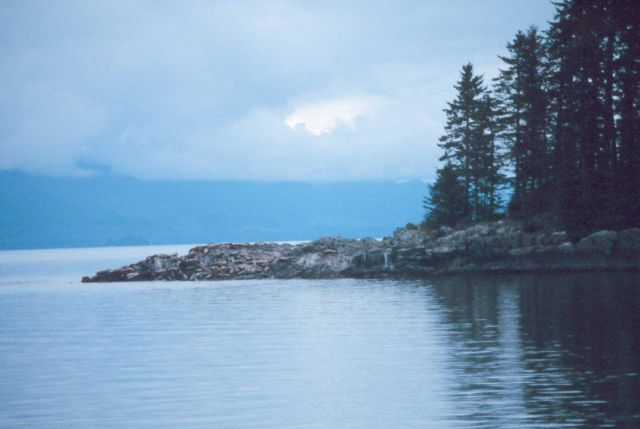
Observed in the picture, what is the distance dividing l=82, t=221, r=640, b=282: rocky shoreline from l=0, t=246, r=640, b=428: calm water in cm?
1135

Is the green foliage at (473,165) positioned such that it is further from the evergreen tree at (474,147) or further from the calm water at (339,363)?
the calm water at (339,363)

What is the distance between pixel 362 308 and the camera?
46.9 m

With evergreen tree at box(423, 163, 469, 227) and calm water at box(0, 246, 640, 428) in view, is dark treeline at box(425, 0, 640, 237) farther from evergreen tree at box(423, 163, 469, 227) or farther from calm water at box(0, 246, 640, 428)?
calm water at box(0, 246, 640, 428)

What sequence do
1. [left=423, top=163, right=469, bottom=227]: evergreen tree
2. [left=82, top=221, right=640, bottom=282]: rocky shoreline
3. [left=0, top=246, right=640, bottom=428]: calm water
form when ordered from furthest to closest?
[left=423, top=163, right=469, bottom=227]: evergreen tree, [left=82, top=221, right=640, bottom=282]: rocky shoreline, [left=0, top=246, right=640, bottom=428]: calm water

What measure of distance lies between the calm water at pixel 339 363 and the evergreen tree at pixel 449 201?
32.5 m

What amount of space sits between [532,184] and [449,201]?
9629 millimetres

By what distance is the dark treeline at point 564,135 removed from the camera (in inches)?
2559

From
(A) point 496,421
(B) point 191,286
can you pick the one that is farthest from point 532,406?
(B) point 191,286

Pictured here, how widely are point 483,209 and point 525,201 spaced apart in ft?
28.5

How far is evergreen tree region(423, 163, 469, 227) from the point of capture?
8525 cm

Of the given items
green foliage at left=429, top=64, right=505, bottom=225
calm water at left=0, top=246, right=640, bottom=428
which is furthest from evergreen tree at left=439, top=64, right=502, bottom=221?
calm water at left=0, top=246, right=640, bottom=428

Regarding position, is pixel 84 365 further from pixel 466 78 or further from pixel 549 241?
pixel 466 78

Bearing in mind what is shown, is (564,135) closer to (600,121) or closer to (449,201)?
(600,121)

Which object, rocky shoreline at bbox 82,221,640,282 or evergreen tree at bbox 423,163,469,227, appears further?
evergreen tree at bbox 423,163,469,227
